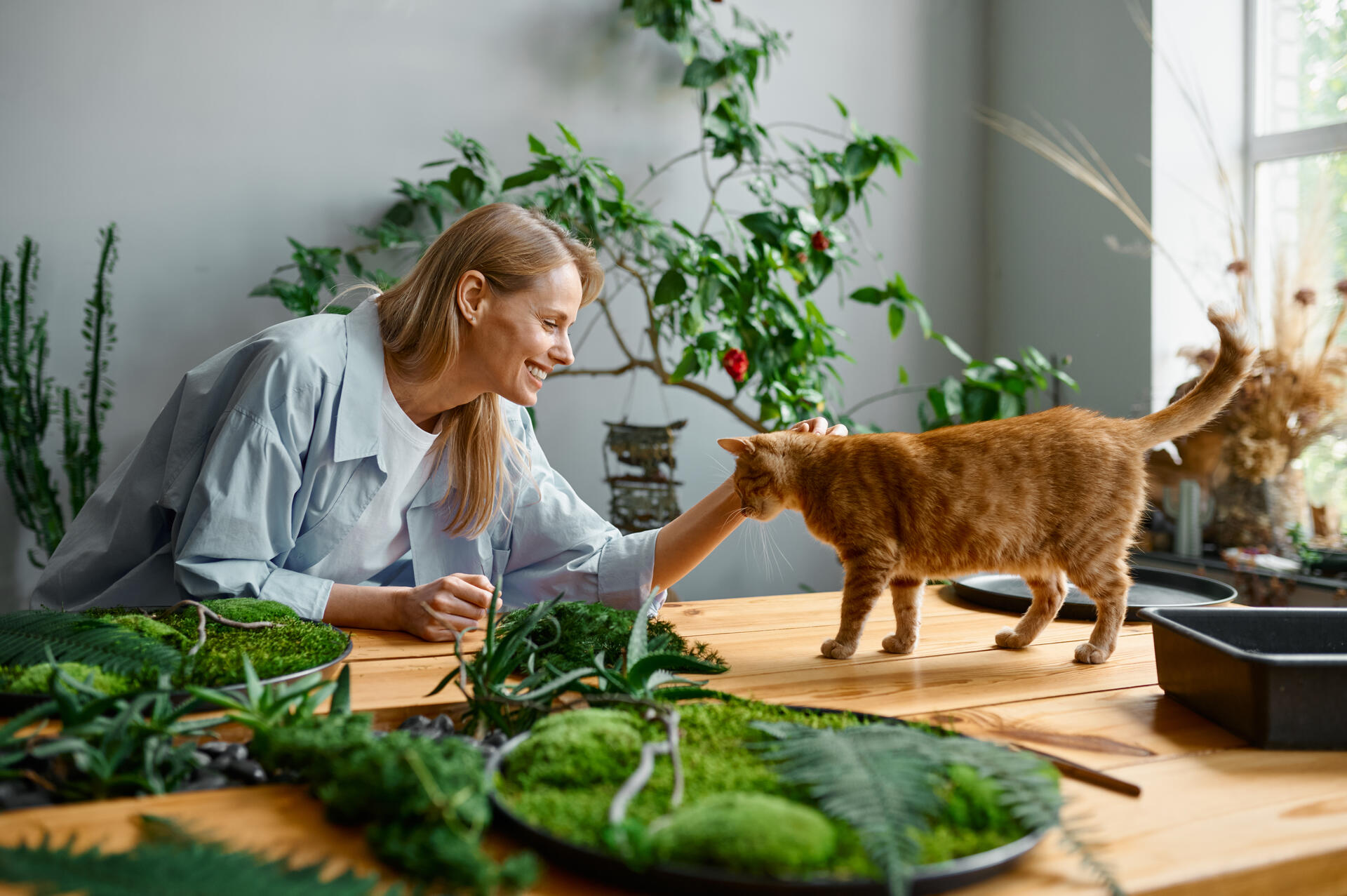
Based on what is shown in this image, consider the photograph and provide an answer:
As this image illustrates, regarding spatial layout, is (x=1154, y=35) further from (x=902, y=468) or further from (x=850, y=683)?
(x=850, y=683)

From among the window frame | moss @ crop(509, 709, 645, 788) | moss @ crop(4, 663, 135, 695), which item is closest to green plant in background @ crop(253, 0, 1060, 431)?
the window frame

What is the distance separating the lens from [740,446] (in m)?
1.30

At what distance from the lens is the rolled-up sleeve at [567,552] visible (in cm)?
143

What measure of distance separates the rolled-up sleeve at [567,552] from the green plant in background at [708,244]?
1.01 meters

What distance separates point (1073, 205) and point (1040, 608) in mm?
2637

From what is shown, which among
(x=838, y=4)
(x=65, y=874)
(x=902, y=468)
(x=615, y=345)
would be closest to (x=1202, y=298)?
(x=838, y=4)

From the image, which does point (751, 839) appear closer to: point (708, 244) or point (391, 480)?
point (391, 480)

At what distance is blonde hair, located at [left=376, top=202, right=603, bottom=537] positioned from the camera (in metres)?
1.60

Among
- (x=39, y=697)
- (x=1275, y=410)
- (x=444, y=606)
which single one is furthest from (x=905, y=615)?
(x=1275, y=410)

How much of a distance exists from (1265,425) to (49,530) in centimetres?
329

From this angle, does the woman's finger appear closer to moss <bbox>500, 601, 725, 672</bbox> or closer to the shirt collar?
moss <bbox>500, 601, 725, 672</bbox>

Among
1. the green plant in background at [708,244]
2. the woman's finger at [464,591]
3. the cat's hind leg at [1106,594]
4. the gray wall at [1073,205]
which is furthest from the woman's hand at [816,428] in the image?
the gray wall at [1073,205]

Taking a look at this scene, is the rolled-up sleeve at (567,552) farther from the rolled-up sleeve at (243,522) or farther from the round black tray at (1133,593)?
the round black tray at (1133,593)

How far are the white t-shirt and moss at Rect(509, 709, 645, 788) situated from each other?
0.95 metres
